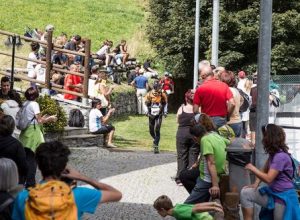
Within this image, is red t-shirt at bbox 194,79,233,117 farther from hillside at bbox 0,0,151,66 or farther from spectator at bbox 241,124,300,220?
hillside at bbox 0,0,151,66

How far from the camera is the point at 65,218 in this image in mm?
5043

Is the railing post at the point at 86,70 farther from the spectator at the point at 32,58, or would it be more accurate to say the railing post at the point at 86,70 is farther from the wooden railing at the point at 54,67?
the spectator at the point at 32,58

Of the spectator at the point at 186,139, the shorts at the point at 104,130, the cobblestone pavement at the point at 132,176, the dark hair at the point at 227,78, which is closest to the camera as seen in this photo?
the cobblestone pavement at the point at 132,176

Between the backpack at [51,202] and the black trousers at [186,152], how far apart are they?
24.2 ft

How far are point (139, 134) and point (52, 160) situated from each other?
19801 millimetres

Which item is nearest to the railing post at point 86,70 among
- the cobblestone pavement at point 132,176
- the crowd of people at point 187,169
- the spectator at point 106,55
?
the cobblestone pavement at point 132,176

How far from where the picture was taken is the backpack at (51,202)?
16.3 ft

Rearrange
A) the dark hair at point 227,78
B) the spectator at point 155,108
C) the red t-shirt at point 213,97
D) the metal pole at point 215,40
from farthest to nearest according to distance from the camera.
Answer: the spectator at point 155,108 → the metal pole at point 215,40 → the dark hair at point 227,78 → the red t-shirt at point 213,97

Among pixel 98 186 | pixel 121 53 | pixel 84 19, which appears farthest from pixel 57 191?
pixel 84 19

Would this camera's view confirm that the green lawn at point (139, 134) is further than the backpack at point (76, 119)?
Yes

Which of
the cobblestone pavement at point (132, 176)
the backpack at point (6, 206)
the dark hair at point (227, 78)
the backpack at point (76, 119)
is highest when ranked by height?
the dark hair at point (227, 78)

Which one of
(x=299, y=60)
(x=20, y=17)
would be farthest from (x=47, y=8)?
(x=299, y=60)

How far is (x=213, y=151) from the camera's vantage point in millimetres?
8469

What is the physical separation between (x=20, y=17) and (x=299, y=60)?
54.7 feet
